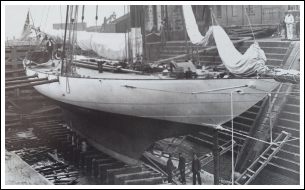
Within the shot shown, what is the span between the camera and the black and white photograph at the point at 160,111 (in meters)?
7.65

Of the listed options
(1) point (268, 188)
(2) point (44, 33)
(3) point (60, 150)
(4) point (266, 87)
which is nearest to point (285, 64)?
(4) point (266, 87)

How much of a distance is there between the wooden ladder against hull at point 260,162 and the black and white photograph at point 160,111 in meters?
0.03

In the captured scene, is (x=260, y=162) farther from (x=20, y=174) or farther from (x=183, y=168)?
(x=20, y=174)

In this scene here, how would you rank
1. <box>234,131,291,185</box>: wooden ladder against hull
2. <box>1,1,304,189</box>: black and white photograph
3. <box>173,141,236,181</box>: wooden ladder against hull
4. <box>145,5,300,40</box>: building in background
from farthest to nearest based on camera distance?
<box>145,5,300,40</box>: building in background, <box>173,141,236,181</box>: wooden ladder against hull, <box>234,131,291,185</box>: wooden ladder against hull, <box>1,1,304,189</box>: black and white photograph

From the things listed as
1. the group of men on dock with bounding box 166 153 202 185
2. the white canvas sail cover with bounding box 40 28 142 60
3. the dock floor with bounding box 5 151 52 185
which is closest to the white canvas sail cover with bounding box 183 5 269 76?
the white canvas sail cover with bounding box 40 28 142 60

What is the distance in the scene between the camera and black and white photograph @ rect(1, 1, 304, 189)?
7648mm

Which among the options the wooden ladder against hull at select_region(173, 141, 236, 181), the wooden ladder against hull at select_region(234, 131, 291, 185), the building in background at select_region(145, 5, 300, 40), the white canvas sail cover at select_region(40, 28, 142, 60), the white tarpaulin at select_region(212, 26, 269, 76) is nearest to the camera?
the white tarpaulin at select_region(212, 26, 269, 76)

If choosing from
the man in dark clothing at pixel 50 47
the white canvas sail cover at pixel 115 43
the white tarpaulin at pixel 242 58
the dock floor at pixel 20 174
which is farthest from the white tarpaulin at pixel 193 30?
the man in dark clothing at pixel 50 47

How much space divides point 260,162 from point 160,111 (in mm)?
2532

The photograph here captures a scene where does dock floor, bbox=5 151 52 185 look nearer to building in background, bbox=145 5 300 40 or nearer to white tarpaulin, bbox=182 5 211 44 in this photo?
white tarpaulin, bbox=182 5 211 44

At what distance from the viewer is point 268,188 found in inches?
277

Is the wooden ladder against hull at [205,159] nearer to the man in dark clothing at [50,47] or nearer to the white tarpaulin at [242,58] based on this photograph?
the white tarpaulin at [242,58]

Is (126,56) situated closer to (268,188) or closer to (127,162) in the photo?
(127,162)

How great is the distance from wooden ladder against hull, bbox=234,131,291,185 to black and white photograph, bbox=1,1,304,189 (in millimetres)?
30
